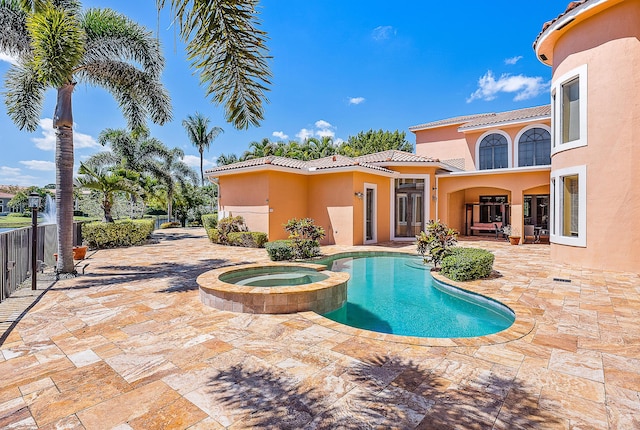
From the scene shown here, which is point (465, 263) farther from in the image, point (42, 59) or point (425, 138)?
point (425, 138)

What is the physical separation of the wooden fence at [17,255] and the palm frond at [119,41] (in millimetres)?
5938

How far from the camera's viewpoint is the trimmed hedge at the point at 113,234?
17.4 meters

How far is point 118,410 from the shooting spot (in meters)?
3.44

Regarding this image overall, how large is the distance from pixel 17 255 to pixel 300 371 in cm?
897

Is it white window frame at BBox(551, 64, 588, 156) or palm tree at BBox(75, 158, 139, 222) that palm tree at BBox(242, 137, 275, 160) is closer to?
palm tree at BBox(75, 158, 139, 222)

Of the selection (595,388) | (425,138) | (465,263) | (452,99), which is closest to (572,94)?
(465,263)

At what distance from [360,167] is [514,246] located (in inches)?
384

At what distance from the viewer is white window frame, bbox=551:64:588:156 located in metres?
11.5

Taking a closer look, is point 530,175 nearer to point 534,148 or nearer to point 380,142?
point 534,148

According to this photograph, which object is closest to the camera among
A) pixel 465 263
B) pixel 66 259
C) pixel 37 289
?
pixel 37 289

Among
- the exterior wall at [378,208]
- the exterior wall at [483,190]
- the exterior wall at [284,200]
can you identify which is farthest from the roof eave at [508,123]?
the exterior wall at [284,200]

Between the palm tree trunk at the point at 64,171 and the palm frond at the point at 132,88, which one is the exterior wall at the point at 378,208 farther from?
the palm tree trunk at the point at 64,171

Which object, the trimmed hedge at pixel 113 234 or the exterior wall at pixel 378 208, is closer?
A: the trimmed hedge at pixel 113 234

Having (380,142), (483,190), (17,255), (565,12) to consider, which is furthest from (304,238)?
(380,142)
